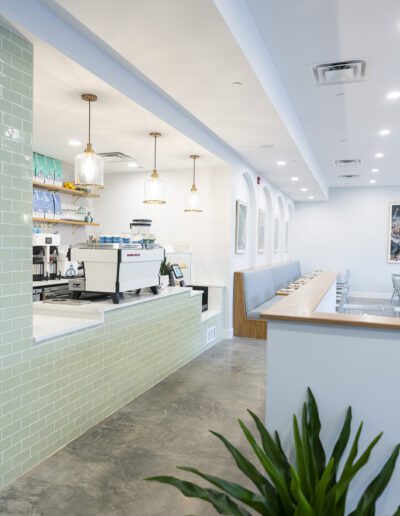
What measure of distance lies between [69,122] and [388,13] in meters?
2.83

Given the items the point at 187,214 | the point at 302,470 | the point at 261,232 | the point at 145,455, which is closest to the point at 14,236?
the point at 145,455

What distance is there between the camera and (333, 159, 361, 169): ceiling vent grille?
772 centimetres

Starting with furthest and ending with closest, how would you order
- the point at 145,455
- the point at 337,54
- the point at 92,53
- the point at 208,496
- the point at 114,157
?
the point at 114,157, the point at 337,54, the point at 92,53, the point at 145,455, the point at 208,496

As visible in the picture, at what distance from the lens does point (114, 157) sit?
18.2 ft

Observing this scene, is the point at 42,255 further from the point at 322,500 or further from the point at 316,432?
the point at 322,500

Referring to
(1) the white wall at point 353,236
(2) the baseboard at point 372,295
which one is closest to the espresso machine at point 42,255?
(1) the white wall at point 353,236

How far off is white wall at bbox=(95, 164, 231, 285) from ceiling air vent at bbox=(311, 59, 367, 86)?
84.8 inches

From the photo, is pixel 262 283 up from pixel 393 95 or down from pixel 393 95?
down

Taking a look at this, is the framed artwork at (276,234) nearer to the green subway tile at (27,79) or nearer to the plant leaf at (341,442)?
the green subway tile at (27,79)

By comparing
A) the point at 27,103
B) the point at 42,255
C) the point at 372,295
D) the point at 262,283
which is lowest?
the point at 372,295

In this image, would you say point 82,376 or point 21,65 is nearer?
point 21,65

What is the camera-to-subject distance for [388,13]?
2.93 m

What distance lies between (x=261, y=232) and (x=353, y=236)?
4.10m

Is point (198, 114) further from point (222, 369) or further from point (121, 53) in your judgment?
point (222, 369)
